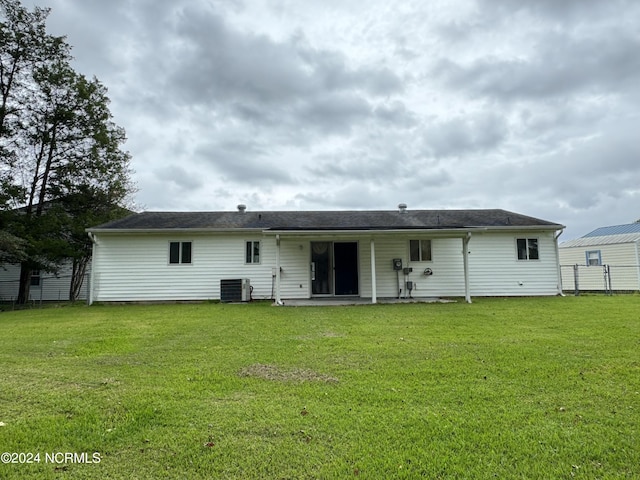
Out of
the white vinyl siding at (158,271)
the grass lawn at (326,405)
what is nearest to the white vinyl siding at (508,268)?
the grass lawn at (326,405)

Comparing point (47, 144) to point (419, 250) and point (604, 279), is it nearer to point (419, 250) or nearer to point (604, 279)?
point (419, 250)

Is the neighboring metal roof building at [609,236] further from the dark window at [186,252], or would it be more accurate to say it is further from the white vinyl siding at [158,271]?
the dark window at [186,252]

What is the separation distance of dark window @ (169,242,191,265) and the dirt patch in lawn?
9726 millimetres

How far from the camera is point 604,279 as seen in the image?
53.7ft

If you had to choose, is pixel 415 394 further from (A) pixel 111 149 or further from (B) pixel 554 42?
(A) pixel 111 149

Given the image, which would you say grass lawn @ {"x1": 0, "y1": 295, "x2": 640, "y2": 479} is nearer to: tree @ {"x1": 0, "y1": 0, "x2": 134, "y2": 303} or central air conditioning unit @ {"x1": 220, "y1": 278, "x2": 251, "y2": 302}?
central air conditioning unit @ {"x1": 220, "y1": 278, "x2": 251, "y2": 302}

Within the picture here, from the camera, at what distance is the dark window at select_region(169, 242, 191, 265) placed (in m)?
13.2

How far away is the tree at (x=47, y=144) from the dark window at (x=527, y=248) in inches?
678

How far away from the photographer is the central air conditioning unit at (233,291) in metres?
12.6

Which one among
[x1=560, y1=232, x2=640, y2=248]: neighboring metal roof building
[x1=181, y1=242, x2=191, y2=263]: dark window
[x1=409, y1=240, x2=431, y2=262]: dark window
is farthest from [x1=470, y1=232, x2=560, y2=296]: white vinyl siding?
[x1=181, y1=242, x2=191, y2=263]: dark window

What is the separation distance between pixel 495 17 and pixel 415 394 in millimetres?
12569

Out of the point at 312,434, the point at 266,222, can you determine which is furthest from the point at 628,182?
the point at 312,434

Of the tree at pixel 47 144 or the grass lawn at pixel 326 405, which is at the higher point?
the tree at pixel 47 144

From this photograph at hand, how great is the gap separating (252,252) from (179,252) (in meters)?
2.67
